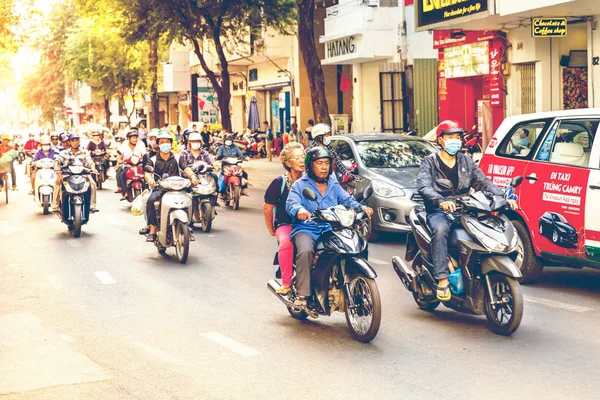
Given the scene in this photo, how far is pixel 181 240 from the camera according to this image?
1255 centimetres

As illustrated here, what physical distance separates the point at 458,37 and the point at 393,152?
1194cm

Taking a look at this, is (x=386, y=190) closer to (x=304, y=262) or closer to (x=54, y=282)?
(x=54, y=282)

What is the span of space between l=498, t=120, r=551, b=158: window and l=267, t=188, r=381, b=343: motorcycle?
2822 millimetres

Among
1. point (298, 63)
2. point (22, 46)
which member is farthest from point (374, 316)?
point (298, 63)

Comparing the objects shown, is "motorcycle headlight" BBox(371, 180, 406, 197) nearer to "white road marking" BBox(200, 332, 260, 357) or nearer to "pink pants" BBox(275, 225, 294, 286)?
"pink pants" BBox(275, 225, 294, 286)

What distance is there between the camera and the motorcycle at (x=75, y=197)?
15.8 meters

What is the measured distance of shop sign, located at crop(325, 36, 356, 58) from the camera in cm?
3275

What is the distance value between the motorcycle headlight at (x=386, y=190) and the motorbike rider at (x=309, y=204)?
18.1ft

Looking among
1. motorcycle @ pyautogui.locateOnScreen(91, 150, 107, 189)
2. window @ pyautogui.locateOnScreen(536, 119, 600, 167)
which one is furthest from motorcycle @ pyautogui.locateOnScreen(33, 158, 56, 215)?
window @ pyautogui.locateOnScreen(536, 119, 600, 167)

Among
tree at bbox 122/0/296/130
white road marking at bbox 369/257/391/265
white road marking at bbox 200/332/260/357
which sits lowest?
white road marking at bbox 369/257/391/265

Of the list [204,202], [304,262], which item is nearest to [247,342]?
[304,262]

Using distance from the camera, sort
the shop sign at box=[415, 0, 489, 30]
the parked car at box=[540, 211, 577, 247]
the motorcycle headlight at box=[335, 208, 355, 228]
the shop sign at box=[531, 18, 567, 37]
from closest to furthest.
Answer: the motorcycle headlight at box=[335, 208, 355, 228] < the parked car at box=[540, 211, 577, 247] < the shop sign at box=[531, 18, 567, 37] < the shop sign at box=[415, 0, 489, 30]

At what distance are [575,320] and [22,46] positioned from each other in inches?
1158

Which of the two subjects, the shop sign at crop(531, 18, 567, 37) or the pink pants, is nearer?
the pink pants
